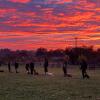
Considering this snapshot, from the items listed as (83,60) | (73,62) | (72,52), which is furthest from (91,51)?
(83,60)

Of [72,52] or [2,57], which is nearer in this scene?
[72,52]

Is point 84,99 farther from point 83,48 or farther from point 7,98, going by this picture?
point 83,48

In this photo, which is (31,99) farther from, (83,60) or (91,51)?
(91,51)

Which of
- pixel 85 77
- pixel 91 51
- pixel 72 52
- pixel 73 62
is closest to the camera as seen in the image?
pixel 85 77

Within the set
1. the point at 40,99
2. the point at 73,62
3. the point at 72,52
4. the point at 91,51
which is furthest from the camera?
the point at 91,51

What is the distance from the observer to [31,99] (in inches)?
816

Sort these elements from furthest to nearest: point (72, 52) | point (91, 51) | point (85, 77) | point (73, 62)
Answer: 1. point (91, 51)
2. point (72, 52)
3. point (73, 62)
4. point (85, 77)

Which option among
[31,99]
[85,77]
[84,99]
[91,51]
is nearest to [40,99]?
[31,99]

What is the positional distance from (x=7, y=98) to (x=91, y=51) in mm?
123254

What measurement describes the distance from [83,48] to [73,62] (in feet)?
98.3

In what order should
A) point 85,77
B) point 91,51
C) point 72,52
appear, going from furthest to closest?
point 91,51, point 72,52, point 85,77

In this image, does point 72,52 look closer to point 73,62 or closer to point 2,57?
point 73,62

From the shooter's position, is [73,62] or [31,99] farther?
[73,62]

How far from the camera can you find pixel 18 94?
23.4 metres
